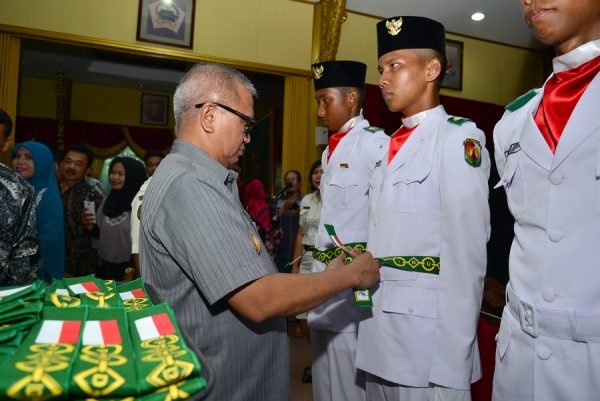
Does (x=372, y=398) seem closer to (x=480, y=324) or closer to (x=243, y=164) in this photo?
(x=480, y=324)

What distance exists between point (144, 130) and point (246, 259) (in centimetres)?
911

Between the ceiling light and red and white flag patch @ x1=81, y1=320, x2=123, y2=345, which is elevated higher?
the ceiling light

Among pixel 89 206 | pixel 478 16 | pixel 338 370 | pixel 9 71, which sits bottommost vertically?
pixel 338 370

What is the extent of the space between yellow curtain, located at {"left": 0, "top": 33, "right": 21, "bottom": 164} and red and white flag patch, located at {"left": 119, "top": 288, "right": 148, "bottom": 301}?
4123 millimetres

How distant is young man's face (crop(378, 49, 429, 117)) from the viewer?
152cm

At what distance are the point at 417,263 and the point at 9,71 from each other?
4.37 meters

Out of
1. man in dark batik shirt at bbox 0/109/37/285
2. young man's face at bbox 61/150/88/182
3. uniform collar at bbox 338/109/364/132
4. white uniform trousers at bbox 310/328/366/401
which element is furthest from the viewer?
young man's face at bbox 61/150/88/182

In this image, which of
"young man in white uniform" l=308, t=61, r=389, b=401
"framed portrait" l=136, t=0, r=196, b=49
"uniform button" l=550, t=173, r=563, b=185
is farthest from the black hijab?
"uniform button" l=550, t=173, r=563, b=185

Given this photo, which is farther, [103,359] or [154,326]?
[154,326]

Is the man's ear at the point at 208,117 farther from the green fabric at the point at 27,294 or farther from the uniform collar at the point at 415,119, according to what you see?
the uniform collar at the point at 415,119

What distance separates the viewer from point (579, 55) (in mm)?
917

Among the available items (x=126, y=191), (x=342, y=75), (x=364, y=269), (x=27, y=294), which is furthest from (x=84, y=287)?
(x=126, y=191)

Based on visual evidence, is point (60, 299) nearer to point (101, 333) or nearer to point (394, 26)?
point (101, 333)

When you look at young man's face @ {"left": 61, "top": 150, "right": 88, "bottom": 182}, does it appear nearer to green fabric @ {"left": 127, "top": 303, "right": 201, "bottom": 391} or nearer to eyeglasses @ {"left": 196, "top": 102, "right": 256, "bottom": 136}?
eyeglasses @ {"left": 196, "top": 102, "right": 256, "bottom": 136}
